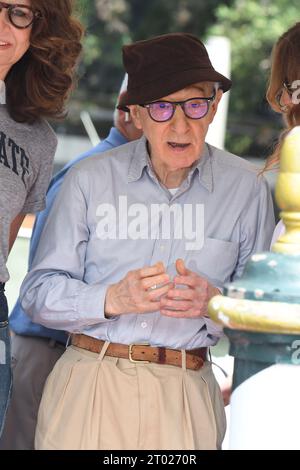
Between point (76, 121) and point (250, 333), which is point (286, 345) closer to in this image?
point (250, 333)

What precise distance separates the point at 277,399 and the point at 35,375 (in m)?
1.75

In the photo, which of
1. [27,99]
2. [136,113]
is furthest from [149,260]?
[27,99]

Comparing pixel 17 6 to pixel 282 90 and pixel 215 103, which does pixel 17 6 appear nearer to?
pixel 215 103

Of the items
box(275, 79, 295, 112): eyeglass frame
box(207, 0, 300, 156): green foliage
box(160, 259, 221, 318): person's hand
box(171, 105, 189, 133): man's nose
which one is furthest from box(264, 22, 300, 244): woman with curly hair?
box(207, 0, 300, 156): green foliage

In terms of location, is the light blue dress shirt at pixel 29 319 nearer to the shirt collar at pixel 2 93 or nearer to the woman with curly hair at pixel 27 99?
the woman with curly hair at pixel 27 99

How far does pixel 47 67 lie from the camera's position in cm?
280

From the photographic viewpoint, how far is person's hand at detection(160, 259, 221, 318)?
7.31 feet

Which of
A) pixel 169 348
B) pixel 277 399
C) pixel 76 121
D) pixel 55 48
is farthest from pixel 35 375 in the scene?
pixel 76 121

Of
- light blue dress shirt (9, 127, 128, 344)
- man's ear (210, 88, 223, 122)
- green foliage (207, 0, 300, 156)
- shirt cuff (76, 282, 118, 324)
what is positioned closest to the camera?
shirt cuff (76, 282, 118, 324)

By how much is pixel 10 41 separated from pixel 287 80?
0.84m

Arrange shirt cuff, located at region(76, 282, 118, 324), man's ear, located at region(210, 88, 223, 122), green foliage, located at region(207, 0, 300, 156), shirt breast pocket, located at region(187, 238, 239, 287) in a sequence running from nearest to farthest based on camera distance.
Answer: shirt cuff, located at region(76, 282, 118, 324) < shirt breast pocket, located at region(187, 238, 239, 287) < man's ear, located at region(210, 88, 223, 122) < green foliage, located at region(207, 0, 300, 156)

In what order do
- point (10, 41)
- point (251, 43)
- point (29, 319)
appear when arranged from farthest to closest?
point (251, 43) < point (29, 319) < point (10, 41)

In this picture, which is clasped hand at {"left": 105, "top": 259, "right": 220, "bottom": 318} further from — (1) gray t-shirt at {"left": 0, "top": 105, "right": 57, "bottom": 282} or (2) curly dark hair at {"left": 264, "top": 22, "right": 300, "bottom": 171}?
(2) curly dark hair at {"left": 264, "top": 22, "right": 300, "bottom": 171}

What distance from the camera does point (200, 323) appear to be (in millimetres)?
2432
